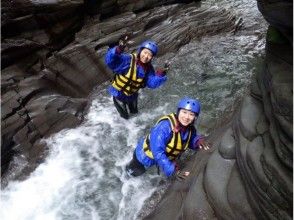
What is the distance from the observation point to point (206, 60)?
39.1 feet

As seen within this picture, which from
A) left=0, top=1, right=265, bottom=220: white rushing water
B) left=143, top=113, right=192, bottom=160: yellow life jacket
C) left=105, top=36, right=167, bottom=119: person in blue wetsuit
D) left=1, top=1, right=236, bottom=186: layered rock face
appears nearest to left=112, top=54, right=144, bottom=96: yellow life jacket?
left=105, top=36, right=167, bottom=119: person in blue wetsuit

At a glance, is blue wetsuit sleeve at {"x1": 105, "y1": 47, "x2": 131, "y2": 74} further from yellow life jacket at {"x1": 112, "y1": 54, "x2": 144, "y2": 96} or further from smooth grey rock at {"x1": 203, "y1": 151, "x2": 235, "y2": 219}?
smooth grey rock at {"x1": 203, "y1": 151, "x2": 235, "y2": 219}

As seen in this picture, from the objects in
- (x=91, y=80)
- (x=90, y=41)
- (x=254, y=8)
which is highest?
(x=90, y=41)

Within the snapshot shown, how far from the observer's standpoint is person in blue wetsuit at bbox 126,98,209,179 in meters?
6.07

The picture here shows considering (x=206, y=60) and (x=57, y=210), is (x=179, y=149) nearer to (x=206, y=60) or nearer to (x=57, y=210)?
(x=57, y=210)

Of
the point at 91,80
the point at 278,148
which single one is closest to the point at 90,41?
the point at 91,80

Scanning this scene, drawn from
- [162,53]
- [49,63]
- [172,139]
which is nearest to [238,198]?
[172,139]

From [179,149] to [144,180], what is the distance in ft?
5.31

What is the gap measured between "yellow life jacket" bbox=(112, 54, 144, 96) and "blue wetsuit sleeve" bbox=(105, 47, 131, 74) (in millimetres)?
104

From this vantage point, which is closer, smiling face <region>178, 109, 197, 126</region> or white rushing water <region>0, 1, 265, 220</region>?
smiling face <region>178, 109, 197, 126</region>

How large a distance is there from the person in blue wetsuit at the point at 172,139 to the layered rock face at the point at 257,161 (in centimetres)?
50

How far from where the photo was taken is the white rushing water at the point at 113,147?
7.48 m

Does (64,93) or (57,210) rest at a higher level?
(64,93)

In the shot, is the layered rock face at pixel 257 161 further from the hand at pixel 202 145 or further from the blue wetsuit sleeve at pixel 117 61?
the blue wetsuit sleeve at pixel 117 61
